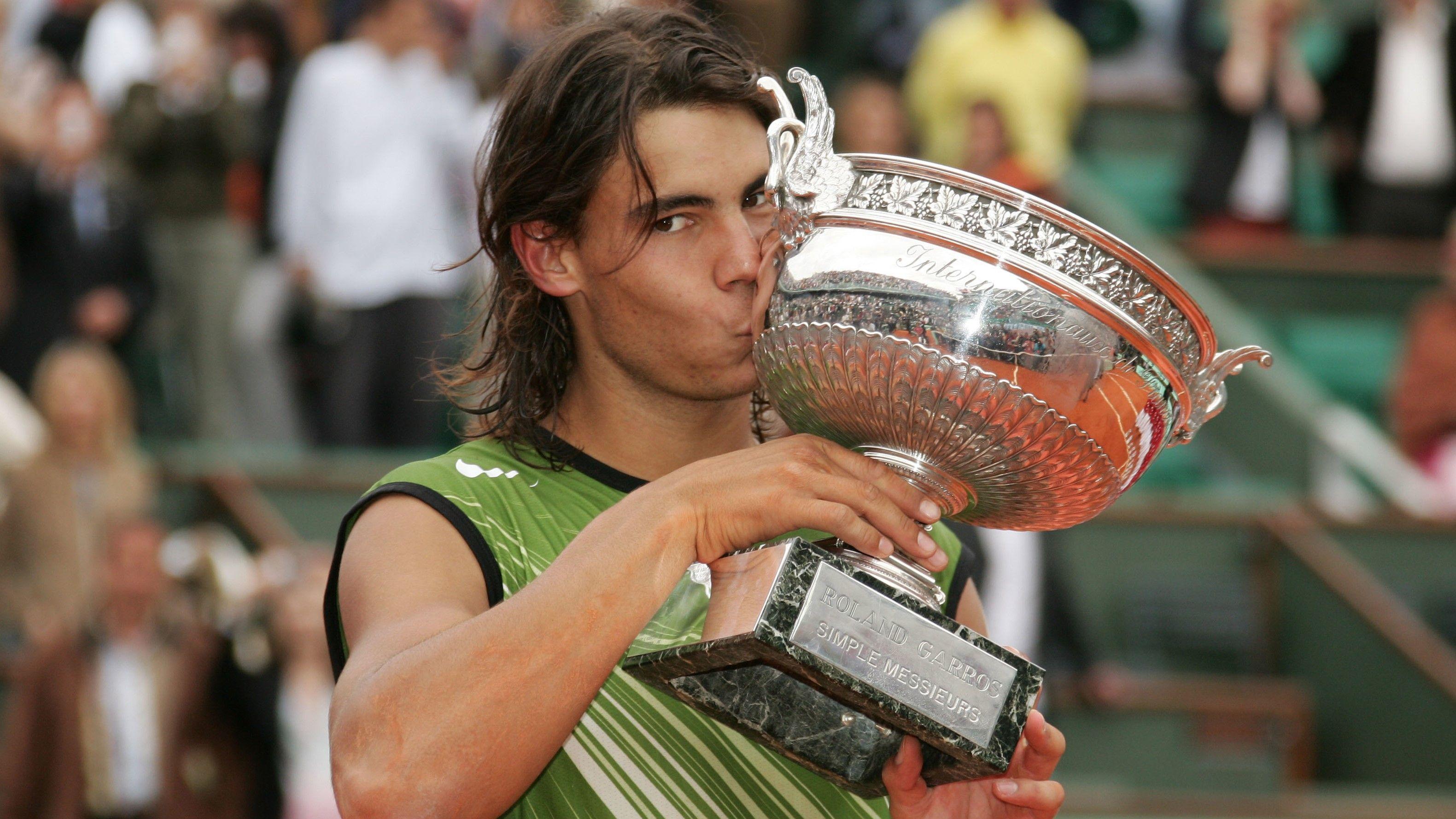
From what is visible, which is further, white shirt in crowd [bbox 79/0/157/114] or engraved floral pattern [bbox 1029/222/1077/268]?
white shirt in crowd [bbox 79/0/157/114]

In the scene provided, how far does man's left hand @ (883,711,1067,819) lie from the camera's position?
1792 mm

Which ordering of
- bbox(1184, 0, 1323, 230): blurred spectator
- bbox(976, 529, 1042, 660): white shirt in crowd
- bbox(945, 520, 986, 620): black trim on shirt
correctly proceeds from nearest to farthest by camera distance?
bbox(945, 520, 986, 620): black trim on shirt, bbox(976, 529, 1042, 660): white shirt in crowd, bbox(1184, 0, 1323, 230): blurred spectator

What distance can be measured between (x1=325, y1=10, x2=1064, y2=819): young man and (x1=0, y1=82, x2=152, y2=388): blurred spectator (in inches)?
227

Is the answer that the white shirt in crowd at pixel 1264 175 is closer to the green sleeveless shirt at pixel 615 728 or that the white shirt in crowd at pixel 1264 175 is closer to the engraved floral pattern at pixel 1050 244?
the green sleeveless shirt at pixel 615 728

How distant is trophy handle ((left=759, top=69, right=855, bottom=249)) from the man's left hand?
502 mm

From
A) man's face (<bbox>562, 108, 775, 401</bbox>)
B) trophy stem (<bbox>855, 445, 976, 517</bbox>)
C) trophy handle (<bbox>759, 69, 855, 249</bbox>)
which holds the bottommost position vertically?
trophy stem (<bbox>855, 445, 976, 517</bbox>)

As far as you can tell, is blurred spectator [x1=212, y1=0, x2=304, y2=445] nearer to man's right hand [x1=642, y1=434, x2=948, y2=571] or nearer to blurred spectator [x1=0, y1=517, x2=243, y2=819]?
blurred spectator [x1=0, y1=517, x2=243, y2=819]

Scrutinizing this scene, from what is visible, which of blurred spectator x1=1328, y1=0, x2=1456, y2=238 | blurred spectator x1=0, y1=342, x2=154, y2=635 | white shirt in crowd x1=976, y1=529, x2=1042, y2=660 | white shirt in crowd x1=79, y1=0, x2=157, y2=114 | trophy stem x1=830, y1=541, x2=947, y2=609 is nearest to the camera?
trophy stem x1=830, y1=541, x2=947, y2=609

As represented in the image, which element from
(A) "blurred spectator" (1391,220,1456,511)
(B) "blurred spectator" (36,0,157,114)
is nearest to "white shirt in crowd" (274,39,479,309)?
(B) "blurred spectator" (36,0,157,114)

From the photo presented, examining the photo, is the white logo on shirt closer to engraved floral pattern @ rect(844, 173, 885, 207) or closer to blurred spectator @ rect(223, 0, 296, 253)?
engraved floral pattern @ rect(844, 173, 885, 207)

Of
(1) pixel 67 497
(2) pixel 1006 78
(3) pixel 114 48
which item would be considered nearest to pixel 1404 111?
(2) pixel 1006 78

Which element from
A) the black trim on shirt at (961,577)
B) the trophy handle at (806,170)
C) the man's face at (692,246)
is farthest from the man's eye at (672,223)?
the black trim on shirt at (961,577)

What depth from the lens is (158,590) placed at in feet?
19.2

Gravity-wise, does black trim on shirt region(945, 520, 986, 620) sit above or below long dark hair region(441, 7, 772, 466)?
below
